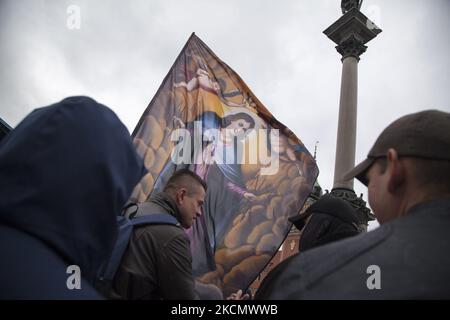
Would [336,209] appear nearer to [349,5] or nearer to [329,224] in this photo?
[329,224]

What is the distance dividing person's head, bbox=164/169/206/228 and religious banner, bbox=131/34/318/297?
2.04 feet

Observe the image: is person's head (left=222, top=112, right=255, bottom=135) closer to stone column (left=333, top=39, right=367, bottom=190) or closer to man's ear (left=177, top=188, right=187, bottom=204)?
man's ear (left=177, top=188, right=187, bottom=204)

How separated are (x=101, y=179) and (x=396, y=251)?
93cm

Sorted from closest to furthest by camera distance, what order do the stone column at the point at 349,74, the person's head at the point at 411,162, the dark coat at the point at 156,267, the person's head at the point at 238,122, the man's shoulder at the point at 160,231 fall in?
the person's head at the point at 411,162 < the dark coat at the point at 156,267 < the man's shoulder at the point at 160,231 < the person's head at the point at 238,122 < the stone column at the point at 349,74

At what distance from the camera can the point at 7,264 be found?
1.08 metres

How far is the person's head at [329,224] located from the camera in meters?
2.95

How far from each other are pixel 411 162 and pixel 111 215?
3.63 ft

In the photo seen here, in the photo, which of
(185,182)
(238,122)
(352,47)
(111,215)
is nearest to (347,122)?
(352,47)

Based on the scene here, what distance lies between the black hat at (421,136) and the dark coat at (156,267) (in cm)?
127

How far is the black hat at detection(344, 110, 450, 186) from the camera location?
4.87 feet

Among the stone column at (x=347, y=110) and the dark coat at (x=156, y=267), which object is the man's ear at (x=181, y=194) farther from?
the stone column at (x=347, y=110)

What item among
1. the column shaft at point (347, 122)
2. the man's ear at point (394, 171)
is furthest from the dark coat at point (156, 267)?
the column shaft at point (347, 122)

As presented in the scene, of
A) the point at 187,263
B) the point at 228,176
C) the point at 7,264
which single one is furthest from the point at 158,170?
the point at 7,264
